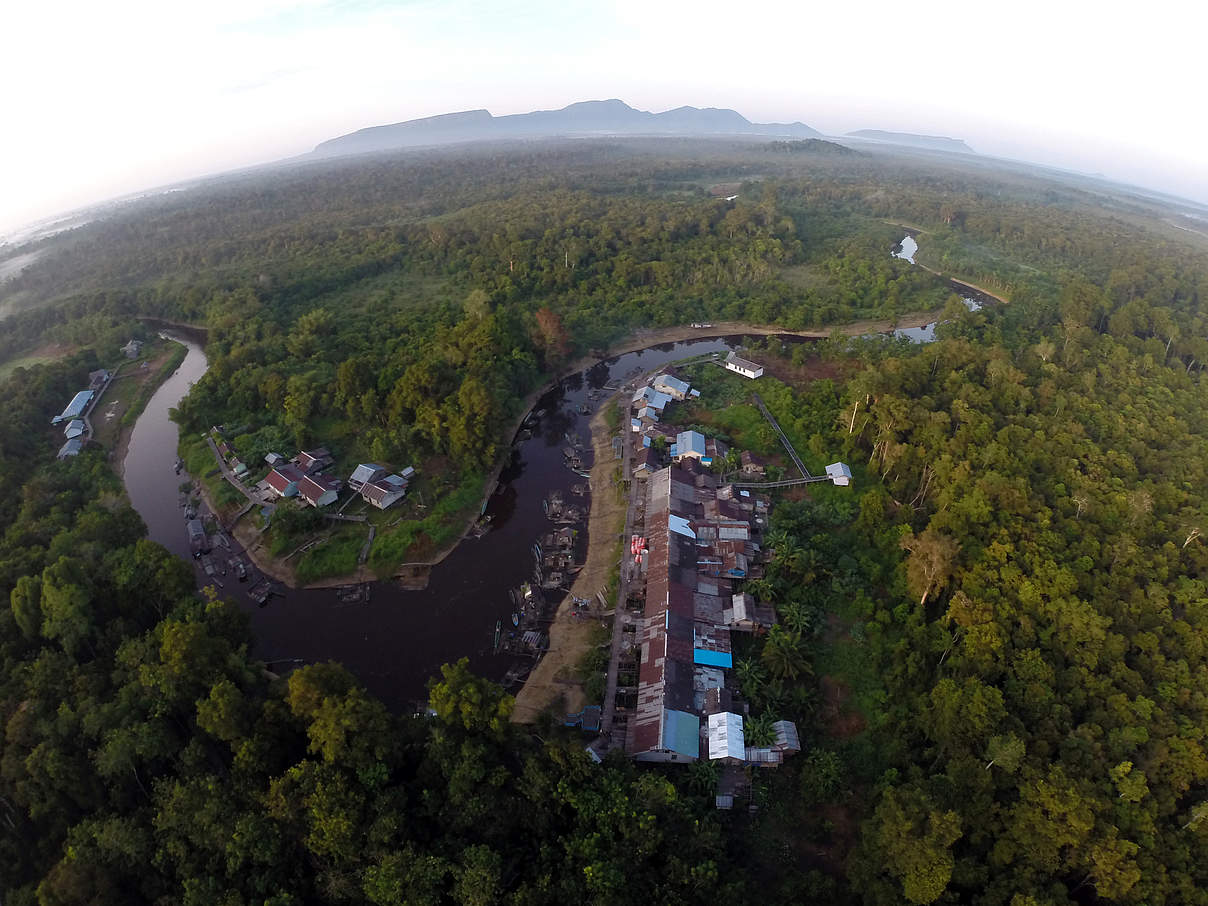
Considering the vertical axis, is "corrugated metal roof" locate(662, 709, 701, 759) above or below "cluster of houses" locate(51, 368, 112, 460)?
below

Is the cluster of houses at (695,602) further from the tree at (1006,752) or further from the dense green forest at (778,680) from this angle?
the tree at (1006,752)

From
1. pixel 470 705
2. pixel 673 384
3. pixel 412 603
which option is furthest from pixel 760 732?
pixel 673 384

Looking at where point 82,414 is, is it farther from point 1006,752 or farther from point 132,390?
point 1006,752

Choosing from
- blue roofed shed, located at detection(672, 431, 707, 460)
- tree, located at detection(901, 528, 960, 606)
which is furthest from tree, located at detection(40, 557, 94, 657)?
tree, located at detection(901, 528, 960, 606)

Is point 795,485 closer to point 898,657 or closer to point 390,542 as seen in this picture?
point 898,657

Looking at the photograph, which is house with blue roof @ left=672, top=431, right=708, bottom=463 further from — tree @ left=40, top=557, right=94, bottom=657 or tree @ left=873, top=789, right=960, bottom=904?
tree @ left=40, top=557, right=94, bottom=657

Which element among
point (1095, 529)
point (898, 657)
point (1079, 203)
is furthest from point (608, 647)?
point (1079, 203)

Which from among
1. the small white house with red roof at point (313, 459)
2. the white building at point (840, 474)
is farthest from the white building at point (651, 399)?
the small white house with red roof at point (313, 459)
